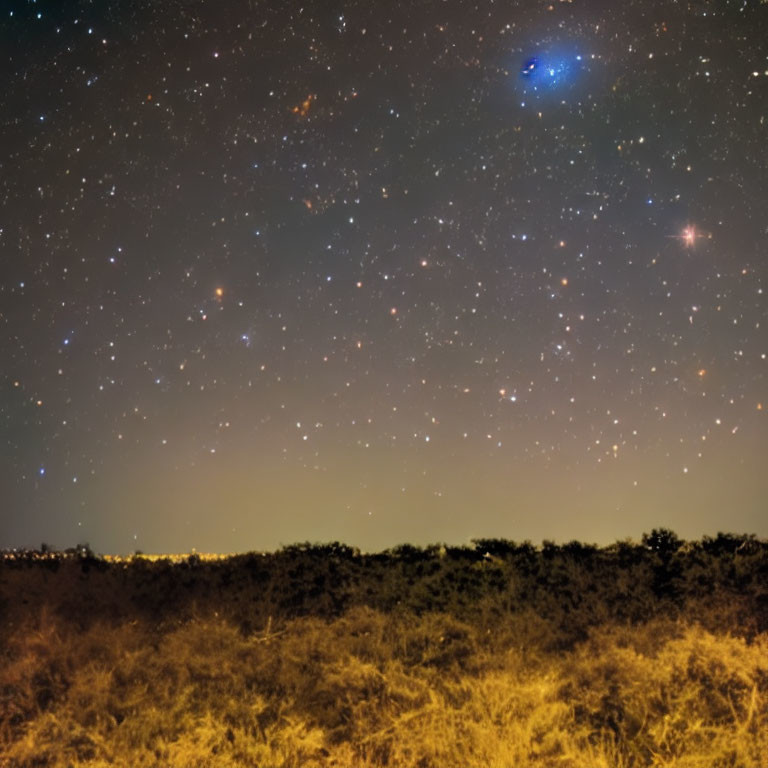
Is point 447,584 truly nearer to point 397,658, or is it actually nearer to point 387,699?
point 397,658

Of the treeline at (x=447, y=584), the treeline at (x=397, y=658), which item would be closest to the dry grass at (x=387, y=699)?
the treeline at (x=397, y=658)

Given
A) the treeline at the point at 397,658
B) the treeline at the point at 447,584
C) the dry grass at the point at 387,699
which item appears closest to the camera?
the dry grass at the point at 387,699

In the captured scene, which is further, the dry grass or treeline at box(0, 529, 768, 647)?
treeline at box(0, 529, 768, 647)

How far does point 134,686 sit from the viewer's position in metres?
8.94

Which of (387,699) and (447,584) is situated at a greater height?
(447,584)

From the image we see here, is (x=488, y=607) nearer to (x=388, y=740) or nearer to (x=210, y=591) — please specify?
(x=388, y=740)

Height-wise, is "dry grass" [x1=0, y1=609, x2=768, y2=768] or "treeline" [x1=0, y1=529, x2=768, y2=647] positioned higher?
"treeline" [x1=0, y1=529, x2=768, y2=647]

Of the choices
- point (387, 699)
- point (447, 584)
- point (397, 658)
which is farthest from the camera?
point (447, 584)

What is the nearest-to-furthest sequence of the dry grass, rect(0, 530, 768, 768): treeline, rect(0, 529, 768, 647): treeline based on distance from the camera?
the dry grass < rect(0, 530, 768, 768): treeline < rect(0, 529, 768, 647): treeline

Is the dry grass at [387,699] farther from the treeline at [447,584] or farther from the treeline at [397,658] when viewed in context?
the treeline at [447,584]

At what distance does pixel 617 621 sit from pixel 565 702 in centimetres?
269

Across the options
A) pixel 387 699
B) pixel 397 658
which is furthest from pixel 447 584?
pixel 387 699

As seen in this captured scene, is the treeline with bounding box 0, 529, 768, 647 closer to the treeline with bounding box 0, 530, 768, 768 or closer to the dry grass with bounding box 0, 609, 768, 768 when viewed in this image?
the treeline with bounding box 0, 530, 768, 768

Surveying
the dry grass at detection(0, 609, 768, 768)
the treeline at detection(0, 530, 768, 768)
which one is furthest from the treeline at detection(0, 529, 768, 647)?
the dry grass at detection(0, 609, 768, 768)
